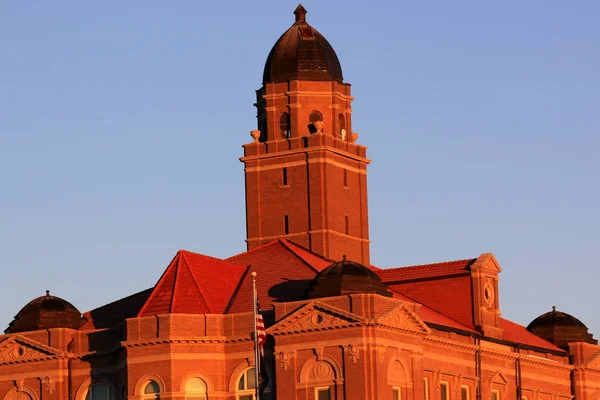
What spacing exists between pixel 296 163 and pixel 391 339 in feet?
65.1

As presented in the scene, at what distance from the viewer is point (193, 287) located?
393ft

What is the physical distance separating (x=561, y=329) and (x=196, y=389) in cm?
3183

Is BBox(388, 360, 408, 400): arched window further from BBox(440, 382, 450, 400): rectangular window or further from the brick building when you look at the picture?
BBox(440, 382, 450, 400): rectangular window

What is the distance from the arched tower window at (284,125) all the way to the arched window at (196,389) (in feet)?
71.9

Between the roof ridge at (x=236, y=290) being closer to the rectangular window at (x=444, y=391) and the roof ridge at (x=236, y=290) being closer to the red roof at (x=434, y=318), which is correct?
the red roof at (x=434, y=318)

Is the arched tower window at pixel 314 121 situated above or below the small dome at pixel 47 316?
above

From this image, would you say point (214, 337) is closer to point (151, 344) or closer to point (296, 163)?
point (151, 344)

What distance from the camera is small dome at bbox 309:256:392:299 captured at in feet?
379

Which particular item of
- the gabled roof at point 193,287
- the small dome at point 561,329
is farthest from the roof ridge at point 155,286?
the small dome at point 561,329

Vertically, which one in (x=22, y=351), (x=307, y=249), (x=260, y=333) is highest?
(x=307, y=249)

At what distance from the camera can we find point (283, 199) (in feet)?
434

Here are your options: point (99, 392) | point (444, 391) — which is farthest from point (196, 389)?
point (444, 391)

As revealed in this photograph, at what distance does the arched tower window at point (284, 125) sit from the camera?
438 feet

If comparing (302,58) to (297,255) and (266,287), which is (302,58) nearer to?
(297,255)
